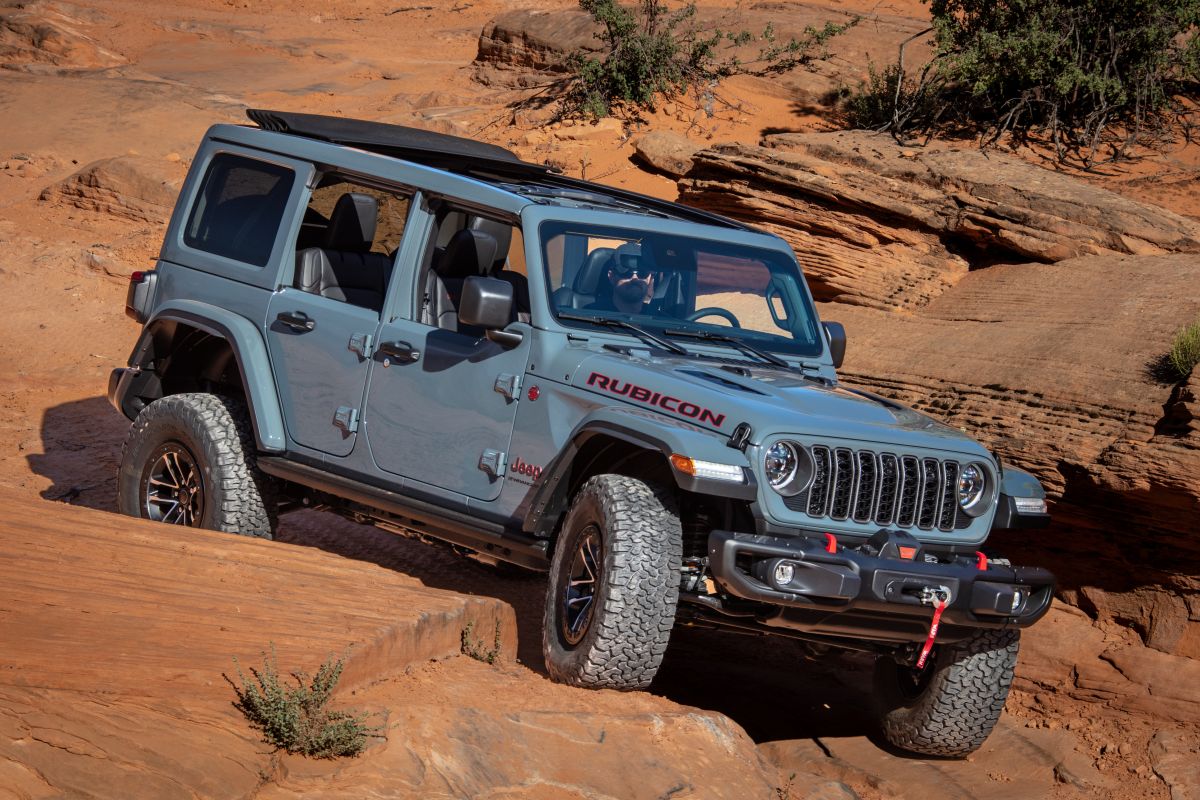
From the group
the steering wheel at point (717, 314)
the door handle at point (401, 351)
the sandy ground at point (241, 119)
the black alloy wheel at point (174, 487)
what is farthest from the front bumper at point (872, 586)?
the black alloy wheel at point (174, 487)

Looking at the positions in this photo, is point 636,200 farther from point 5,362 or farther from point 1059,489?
point 5,362

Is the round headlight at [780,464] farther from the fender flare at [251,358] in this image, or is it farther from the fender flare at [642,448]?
the fender flare at [251,358]

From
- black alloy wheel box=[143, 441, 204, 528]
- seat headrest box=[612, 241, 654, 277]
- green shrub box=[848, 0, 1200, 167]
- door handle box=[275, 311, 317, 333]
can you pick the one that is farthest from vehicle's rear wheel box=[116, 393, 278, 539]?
green shrub box=[848, 0, 1200, 167]

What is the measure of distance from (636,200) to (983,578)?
2873 mm

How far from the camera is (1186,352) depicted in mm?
8391

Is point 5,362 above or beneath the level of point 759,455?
beneath

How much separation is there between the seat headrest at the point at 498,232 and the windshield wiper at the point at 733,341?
914 mm

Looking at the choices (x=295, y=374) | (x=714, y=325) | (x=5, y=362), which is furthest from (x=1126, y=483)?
(x=5, y=362)

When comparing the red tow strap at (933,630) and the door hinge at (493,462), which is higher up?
the door hinge at (493,462)

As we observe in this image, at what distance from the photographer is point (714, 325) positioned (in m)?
6.25

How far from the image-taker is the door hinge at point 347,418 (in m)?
6.39

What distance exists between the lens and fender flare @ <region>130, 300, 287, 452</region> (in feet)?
21.6

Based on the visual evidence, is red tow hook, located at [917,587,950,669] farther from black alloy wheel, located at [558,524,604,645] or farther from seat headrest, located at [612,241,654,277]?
seat headrest, located at [612,241,654,277]

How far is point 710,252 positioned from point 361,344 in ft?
5.61
